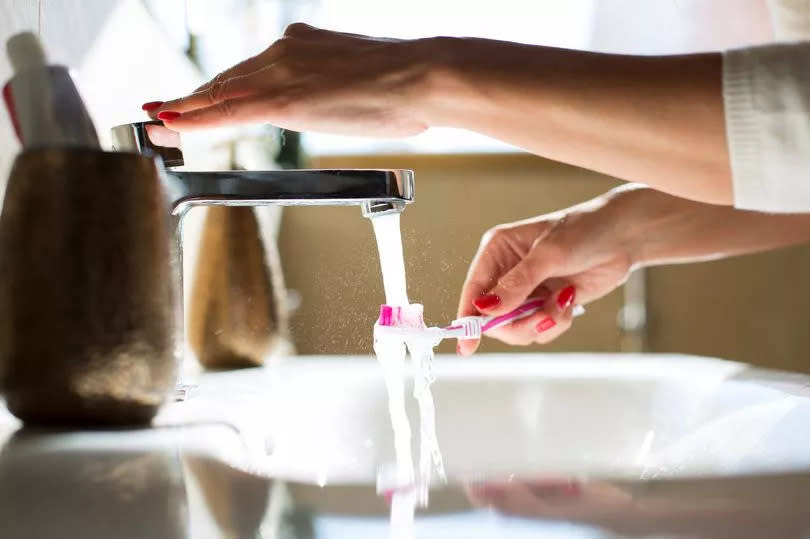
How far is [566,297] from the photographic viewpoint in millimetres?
696

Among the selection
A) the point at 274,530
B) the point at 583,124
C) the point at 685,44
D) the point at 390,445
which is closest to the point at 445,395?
the point at 390,445

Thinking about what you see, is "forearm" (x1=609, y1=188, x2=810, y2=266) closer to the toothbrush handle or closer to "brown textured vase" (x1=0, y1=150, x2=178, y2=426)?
the toothbrush handle

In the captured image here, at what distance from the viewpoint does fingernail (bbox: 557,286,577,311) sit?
27.2 inches

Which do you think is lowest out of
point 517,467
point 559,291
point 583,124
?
point 517,467

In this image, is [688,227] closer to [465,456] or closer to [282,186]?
[465,456]

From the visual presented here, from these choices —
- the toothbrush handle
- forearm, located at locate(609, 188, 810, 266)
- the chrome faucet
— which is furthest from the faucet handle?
forearm, located at locate(609, 188, 810, 266)

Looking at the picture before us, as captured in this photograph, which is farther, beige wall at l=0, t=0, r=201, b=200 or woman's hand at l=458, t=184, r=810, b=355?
woman's hand at l=458, t=184, r=810, b=355

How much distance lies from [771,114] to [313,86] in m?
0.24

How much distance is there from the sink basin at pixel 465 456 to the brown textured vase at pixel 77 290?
0.9 inches

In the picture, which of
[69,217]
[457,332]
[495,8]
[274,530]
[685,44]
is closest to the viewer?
[274,530]

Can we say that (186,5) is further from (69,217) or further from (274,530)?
(274,530)

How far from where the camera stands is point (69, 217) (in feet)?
1.29

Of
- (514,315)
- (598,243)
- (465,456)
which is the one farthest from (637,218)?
(465,456)

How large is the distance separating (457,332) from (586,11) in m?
0.47
